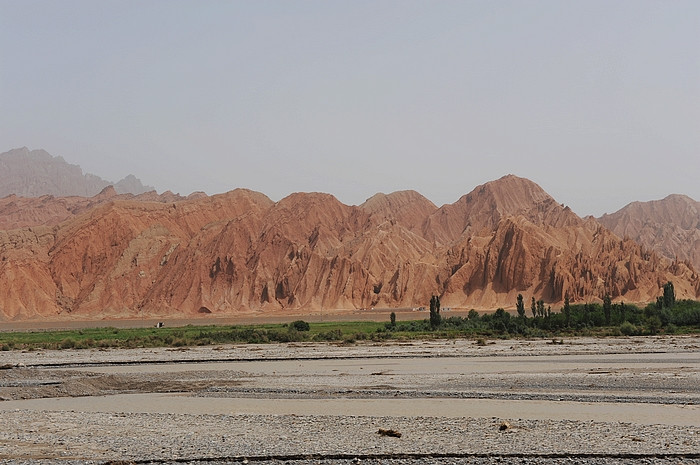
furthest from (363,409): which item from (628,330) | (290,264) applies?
(290,264)

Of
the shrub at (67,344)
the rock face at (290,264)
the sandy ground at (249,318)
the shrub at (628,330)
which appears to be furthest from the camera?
the rock face at (290,264)

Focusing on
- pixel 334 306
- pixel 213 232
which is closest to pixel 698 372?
pixel 334 306

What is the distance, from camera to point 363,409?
835 inches

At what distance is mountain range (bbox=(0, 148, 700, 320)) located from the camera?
122375 mm

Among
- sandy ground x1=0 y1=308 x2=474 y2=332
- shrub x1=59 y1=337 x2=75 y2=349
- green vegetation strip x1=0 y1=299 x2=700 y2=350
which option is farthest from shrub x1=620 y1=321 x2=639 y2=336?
sandy ground x1=0 y1=308 x2=474 y2=332

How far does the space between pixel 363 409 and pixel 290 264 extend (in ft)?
367

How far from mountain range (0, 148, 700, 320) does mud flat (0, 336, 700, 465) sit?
3335 inches

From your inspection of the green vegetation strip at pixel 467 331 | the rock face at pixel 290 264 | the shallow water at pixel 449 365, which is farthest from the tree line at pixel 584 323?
the rock face at pixel 290 264

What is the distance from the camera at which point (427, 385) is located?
86.1 feet

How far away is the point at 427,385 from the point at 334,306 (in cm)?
9705

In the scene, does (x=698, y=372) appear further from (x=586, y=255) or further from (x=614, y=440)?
(x=586, y=255)

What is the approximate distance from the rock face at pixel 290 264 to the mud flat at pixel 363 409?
84804 mm

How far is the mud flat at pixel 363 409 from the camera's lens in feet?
47.9

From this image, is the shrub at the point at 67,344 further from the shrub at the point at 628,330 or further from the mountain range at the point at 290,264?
the mountain range at the point at 290,264
